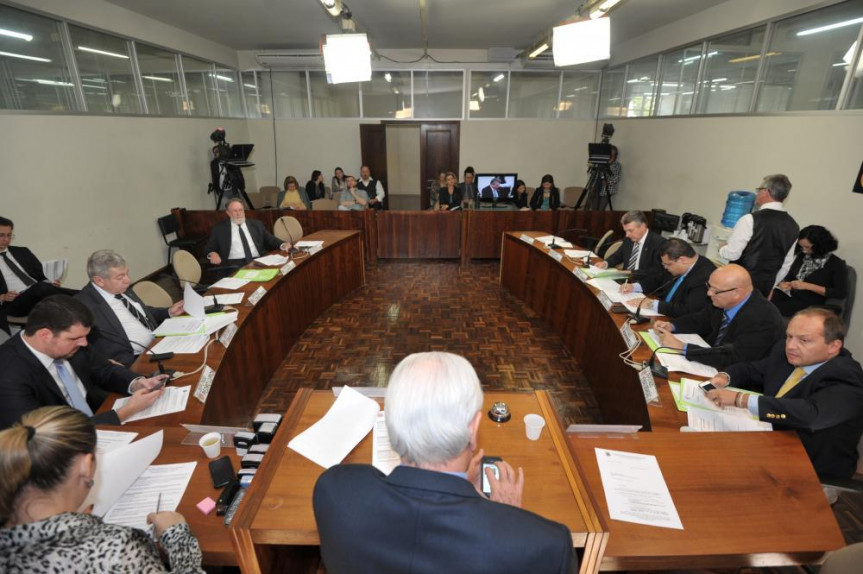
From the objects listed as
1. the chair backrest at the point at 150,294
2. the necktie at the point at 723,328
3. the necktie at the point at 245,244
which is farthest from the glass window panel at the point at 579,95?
the chair backrest at the point at 150,294

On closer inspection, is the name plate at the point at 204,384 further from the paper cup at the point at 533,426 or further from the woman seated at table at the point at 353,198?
the woman seated at table at the point at 353,198

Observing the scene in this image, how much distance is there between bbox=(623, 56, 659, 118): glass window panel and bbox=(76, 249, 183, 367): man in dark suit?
753cm

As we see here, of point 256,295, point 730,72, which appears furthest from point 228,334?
point 730,72

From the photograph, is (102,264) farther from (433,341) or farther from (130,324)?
(433,341)

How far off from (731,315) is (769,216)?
1.74 m

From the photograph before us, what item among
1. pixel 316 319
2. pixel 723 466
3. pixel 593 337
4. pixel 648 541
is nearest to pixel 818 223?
pixel 593 337

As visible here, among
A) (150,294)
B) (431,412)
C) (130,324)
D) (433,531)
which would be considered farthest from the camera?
(150,294)

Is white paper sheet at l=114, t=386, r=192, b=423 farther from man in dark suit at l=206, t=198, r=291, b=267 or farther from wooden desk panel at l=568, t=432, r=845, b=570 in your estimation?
man in dark suit at l=206, t=198, r=291, b=267

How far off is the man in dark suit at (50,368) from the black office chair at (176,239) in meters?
4.33

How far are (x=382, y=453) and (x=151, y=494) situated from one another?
0.71 meters

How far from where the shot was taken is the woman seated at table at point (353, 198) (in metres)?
6.76

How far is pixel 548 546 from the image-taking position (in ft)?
2.60

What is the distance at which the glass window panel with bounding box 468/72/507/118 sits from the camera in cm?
839

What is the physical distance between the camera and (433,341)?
4.05 m
